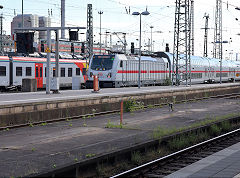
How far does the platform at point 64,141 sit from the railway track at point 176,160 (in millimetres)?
1009

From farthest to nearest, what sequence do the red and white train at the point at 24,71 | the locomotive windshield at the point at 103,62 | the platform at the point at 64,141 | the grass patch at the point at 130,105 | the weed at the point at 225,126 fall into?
1. the locomotive windshield at the point at 103,62
2. the red and white train at the point at 24,71
3. the grass patch at the point at 130,105
4. the weed at the point at 225,126
5. the platform at the point at 64,141

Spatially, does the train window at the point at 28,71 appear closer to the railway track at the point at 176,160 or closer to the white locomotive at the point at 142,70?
the white locomotive at the point at 142,70

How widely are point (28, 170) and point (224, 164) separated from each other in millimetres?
4742

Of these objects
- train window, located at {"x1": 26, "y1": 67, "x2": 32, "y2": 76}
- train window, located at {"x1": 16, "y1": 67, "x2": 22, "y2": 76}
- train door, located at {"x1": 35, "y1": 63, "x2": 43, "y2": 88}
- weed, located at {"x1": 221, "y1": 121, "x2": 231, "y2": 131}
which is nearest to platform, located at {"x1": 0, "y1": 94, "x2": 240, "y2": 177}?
weed, located at {"x1": 221, "y1": 121, "x2": 231, "y2": 131}

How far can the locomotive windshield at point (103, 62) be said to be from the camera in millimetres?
36719

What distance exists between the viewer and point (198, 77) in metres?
54.1

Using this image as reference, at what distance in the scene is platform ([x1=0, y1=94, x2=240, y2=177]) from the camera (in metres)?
9.66

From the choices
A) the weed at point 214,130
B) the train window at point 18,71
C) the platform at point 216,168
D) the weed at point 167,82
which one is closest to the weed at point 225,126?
the weed at point 214,130

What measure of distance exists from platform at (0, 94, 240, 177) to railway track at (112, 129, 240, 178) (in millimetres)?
1009

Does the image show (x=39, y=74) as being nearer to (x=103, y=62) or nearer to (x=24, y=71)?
(x=24, y=71)

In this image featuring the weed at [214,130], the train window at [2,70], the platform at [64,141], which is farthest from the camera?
the train window at [2,70]

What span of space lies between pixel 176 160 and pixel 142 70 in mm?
30420

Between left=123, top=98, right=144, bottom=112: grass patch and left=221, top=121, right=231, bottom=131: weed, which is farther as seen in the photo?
left=123, top=98, right=144, bottom=112: grass patch

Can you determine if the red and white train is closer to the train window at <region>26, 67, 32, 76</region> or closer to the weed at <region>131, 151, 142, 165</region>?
the train window at <region>26, 67, 32, 76</region>
